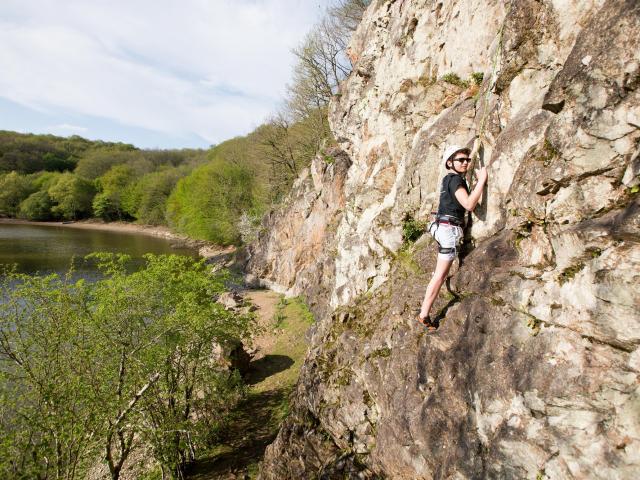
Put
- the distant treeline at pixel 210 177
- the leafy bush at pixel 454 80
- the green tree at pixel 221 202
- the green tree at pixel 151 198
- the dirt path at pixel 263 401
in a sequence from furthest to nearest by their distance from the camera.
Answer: the green tree at pixel 151 198 → the green tree at pixel 221 202 → the distant treeline at pixel 210 177 → the dirt path at pixel 263 401 → the leafy bush at pixel 454 80

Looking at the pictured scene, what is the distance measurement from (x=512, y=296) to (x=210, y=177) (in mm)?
45840

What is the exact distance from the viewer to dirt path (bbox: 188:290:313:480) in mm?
10695

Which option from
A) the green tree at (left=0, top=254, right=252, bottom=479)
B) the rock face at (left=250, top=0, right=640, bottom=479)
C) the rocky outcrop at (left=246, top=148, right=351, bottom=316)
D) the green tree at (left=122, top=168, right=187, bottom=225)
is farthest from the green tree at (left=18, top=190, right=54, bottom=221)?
the rock face at (left=250, top=0, right=640, bottom=479)

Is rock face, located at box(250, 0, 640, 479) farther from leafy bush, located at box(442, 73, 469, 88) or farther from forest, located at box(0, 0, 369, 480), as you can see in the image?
forest, located at box(0, 0, 369, 480)

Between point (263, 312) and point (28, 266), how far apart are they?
1279 inches

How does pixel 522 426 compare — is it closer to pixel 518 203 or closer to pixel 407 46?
pixel 518 203

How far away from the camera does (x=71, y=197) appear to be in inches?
3201

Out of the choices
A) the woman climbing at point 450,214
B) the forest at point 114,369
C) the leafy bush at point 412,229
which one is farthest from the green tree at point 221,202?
the woman climbing at point 450,214

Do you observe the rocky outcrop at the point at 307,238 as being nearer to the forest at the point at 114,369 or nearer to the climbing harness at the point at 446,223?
the forest at the point at 114,369

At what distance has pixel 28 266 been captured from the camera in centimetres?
3731

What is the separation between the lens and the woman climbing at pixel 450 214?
18.2 ft

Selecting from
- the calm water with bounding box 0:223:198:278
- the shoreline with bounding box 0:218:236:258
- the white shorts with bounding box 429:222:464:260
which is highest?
the white shorts with bounding box 429:222:464:260

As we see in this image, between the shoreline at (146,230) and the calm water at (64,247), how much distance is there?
5.65 feet

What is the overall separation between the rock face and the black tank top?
663mm
